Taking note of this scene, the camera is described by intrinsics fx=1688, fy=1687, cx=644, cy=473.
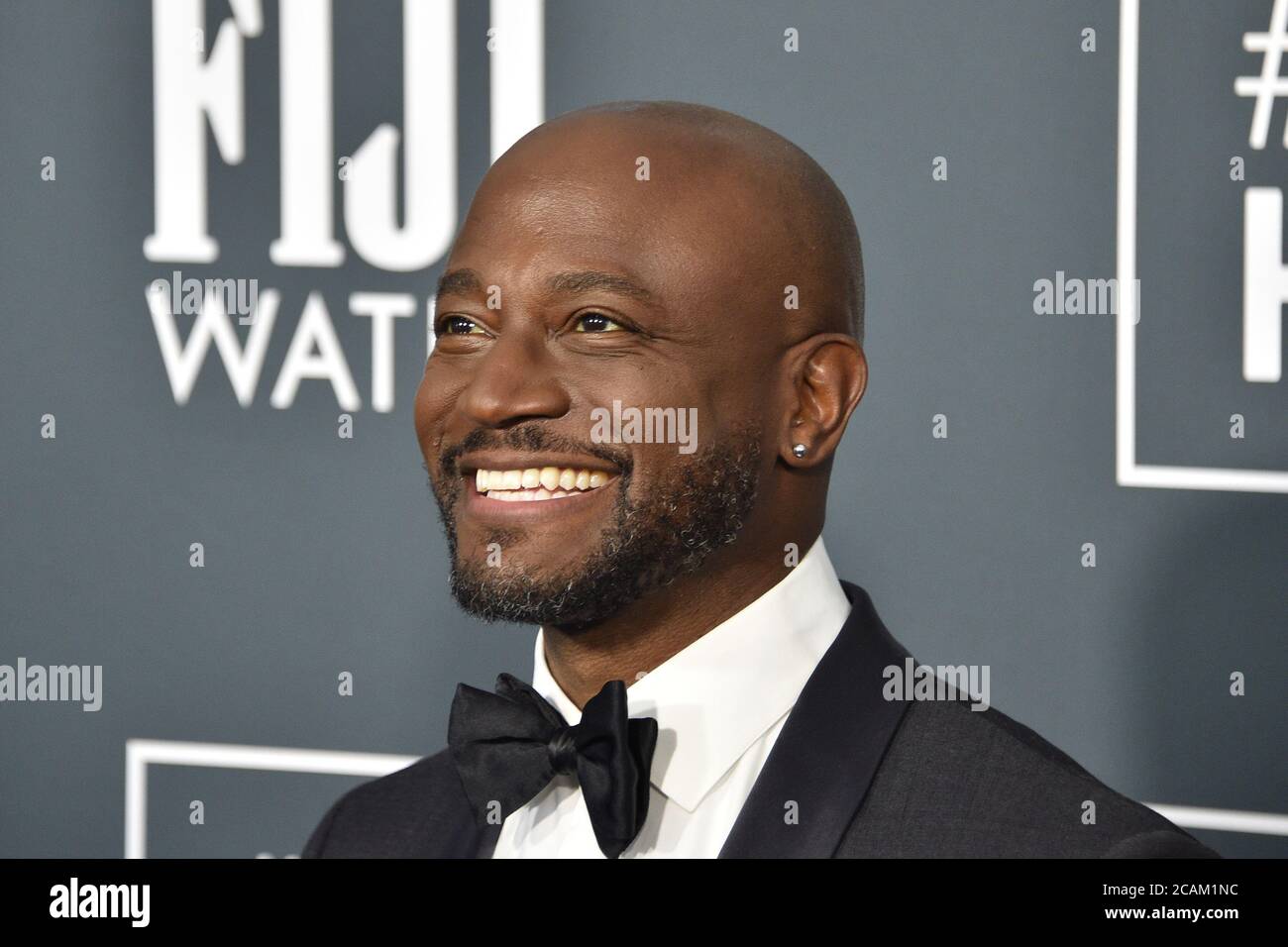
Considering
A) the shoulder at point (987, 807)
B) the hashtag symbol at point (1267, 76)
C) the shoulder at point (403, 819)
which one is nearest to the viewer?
the shoulder at point (987, 807)

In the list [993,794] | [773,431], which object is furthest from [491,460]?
[993,794]

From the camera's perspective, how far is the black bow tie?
1490 mm

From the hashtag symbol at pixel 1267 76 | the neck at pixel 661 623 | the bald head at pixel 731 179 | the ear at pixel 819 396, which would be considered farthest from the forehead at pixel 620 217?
the hashtag symbol at pixel 1267 76

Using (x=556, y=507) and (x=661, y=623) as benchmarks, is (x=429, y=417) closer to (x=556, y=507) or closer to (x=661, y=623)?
(x=556, y=507)

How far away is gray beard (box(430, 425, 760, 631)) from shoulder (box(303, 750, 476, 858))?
1.03ft

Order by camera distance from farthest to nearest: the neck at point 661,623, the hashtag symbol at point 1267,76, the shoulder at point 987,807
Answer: the hashtag symbol at point 1267,76
the neck at point 661,623
the shoulder at point 987,807

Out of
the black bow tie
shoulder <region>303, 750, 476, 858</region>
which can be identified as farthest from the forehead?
shoulder <region>303, 750, 476, 858</region>

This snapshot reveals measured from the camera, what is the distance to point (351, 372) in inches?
115

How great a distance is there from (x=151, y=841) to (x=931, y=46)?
1.94 m

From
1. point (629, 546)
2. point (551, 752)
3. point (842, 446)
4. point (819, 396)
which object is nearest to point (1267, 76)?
point (842, 446)

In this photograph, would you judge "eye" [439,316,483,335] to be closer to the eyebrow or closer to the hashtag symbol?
the eyebrow

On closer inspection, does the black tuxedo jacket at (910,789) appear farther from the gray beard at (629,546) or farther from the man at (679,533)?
the gray beard at (629,546)

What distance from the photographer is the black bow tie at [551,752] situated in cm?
149

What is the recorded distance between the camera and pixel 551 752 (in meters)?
1.56
